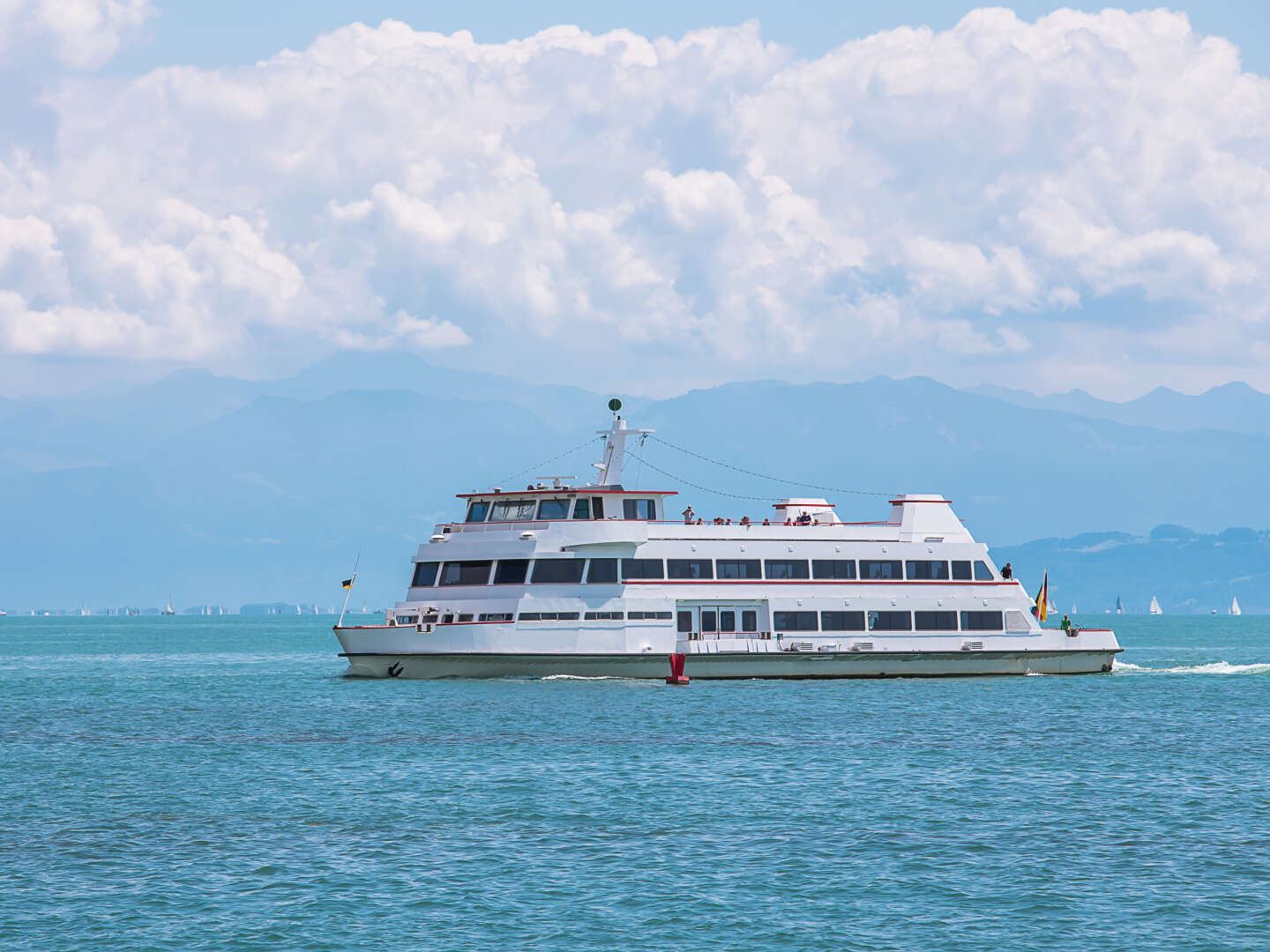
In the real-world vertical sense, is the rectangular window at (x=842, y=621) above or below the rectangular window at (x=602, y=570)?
below

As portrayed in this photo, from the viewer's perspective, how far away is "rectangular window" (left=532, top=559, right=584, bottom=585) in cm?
5369

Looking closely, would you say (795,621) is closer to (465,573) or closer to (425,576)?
(465,573)

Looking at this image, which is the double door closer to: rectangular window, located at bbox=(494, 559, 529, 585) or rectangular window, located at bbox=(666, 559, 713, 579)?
rectangular window, located at bbox=(666, 559, 713, 579)

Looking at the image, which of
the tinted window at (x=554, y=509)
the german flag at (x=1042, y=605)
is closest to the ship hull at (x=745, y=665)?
the german flag at (x=1042, y=605)

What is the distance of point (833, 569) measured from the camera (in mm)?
56906

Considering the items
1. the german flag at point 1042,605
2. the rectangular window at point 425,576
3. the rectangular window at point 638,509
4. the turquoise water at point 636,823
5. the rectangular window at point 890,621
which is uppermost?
the rectangular window at point 638,509

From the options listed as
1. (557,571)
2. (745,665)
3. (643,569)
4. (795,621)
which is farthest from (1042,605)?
(557,571)

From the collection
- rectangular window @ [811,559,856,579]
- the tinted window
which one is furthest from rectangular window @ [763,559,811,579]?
the tinted window

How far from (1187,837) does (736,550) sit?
28.7 meters

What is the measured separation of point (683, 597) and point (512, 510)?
6.64m

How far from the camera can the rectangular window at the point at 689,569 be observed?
5506cm

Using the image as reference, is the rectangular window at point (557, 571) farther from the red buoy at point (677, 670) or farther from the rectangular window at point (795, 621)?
the rectangular window at point (795, 621)

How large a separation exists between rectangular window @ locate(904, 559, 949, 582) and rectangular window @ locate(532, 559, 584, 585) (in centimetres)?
1241

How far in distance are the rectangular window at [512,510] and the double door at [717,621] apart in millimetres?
6190
